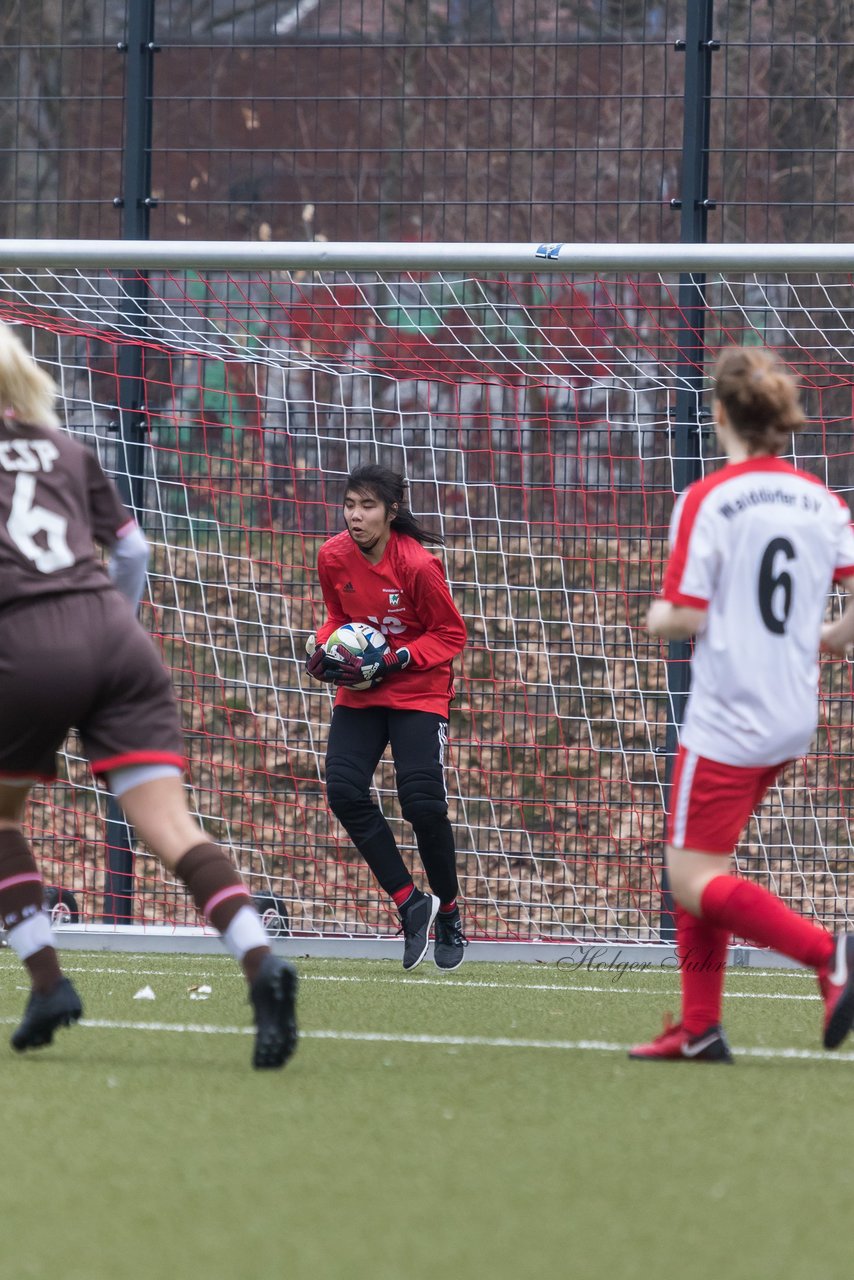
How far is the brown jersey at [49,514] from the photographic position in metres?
3.99

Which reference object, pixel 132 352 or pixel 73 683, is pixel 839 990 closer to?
pixel 73 683

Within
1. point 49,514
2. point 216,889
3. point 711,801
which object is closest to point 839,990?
point 711,801

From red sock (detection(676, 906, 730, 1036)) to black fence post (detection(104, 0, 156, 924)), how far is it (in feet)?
14.3

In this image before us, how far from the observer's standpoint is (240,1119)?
338 cm

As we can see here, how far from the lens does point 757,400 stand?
411cm

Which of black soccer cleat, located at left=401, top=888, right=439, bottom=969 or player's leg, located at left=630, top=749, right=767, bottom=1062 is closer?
player's leg, located at left=630, top=749, right=767, bottom=1062

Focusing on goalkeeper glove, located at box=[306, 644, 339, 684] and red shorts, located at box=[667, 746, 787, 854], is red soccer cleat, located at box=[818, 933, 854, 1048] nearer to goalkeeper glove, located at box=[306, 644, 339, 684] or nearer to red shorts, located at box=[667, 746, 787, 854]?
red shorts, located at box=[667, 746, 787, 854]

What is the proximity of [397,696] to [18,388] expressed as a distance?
280 centimetres

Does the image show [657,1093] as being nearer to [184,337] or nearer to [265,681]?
[265,681]

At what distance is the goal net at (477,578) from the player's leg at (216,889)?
402 cm

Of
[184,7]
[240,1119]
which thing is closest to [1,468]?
[240,1119]

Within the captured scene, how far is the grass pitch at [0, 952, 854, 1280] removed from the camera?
2.45 metres

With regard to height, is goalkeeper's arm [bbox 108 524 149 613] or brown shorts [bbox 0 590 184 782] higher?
goalkeeper's arm [bbox 108 524 149 613]

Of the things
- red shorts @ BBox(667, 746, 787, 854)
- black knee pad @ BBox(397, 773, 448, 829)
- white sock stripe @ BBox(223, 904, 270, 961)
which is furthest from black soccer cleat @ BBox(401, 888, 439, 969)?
white sock stripe @ BBox(223, 904, 270, 961)
